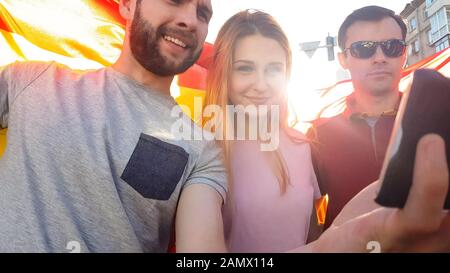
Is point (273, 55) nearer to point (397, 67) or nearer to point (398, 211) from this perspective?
point (397, 67)

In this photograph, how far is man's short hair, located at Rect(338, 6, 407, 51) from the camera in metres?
0.94

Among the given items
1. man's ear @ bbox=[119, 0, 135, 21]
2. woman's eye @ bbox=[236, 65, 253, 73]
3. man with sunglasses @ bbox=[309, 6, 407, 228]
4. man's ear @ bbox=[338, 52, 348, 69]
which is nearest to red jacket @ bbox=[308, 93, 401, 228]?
A: man with sunglasses @ bbox=[309, 6, 407, 228]

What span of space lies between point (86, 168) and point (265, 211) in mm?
402

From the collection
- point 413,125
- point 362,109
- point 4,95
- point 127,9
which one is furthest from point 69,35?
point 413,125

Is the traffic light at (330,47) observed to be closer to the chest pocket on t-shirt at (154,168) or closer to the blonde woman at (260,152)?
the blonde woman at (260,152)

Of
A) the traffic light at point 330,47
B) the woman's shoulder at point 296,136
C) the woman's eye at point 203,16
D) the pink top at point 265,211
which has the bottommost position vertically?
the pink top at point 265,211

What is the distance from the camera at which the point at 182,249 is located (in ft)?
2.16

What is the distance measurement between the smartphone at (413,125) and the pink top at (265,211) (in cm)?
39

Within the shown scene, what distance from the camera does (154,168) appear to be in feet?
2.35

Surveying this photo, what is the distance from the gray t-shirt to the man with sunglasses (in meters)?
0.31

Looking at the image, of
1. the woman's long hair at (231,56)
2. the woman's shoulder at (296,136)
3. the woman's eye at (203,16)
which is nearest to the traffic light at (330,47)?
the woman's long hair at (231,56)

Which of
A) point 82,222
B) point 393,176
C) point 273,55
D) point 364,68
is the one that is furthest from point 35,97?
point 364,68

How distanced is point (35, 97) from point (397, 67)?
2.96 feet

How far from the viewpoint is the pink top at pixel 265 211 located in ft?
2.61
